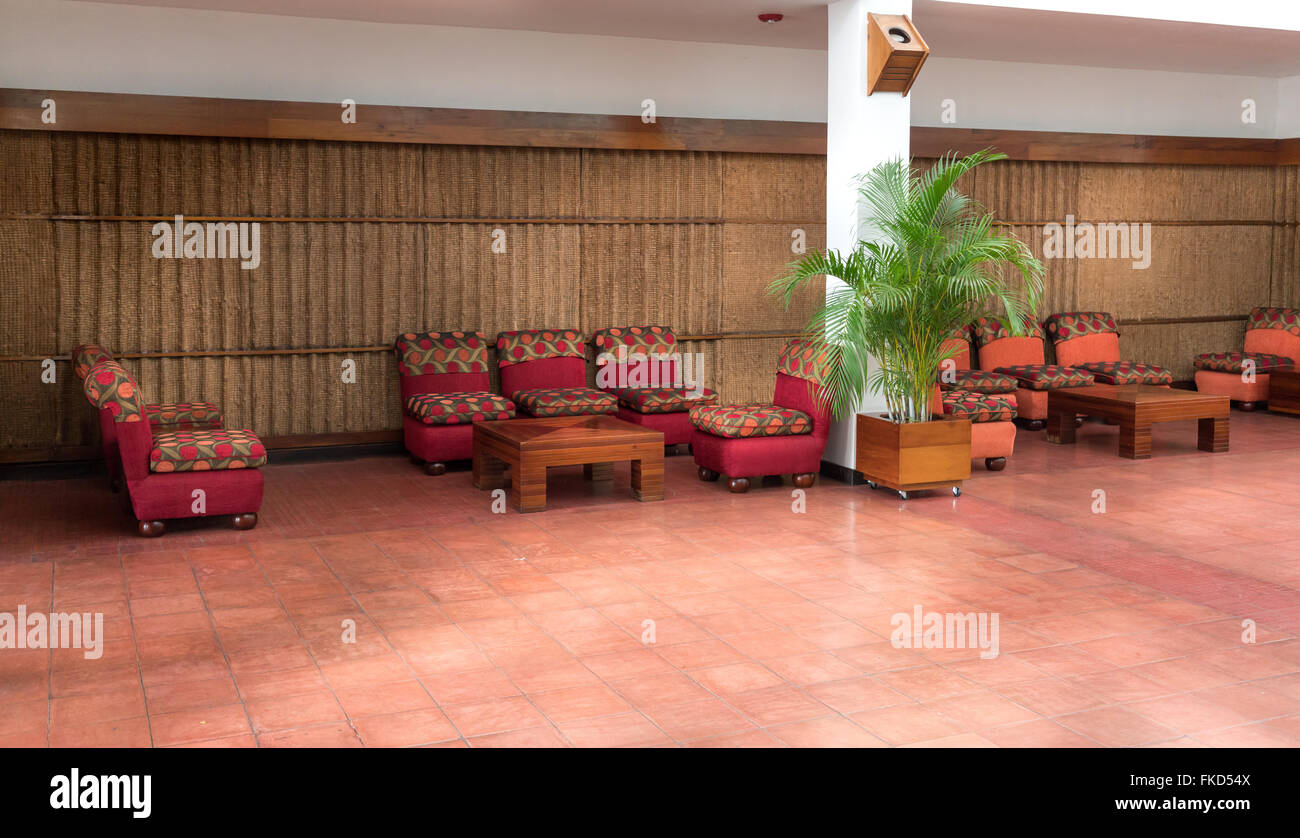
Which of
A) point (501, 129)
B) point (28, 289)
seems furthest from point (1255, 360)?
point (28, 289)

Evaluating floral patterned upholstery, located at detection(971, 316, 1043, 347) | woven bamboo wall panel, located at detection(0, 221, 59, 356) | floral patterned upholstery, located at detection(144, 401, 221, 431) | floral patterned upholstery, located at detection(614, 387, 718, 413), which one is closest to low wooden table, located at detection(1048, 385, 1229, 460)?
floral patterned upholstery, located at detection(971, 316, 1043, 347)

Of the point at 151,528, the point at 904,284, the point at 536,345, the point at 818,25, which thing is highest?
the point at 818,25

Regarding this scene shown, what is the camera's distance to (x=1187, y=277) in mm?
12750

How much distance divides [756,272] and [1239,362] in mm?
5120

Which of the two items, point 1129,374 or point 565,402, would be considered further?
point 1129,374

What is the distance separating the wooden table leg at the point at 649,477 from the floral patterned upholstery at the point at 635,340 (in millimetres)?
2245

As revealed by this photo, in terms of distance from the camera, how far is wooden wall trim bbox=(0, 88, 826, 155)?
855cm

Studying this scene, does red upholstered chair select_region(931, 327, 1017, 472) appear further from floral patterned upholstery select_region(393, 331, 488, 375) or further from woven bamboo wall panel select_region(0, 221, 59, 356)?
woven bamboo wall panel select_region(0, 221, 59, 356)

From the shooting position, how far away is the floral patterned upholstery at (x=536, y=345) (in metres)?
9.88

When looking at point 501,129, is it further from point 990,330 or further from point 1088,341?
point 1088,341

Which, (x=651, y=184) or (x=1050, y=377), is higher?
(x=651, y=184)

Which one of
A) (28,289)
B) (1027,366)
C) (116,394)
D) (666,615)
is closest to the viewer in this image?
(666,615)

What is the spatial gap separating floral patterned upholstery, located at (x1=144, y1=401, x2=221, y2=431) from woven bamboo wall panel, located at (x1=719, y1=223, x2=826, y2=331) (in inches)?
174

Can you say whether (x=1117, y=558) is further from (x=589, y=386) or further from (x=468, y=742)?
(x=589, y=386)
